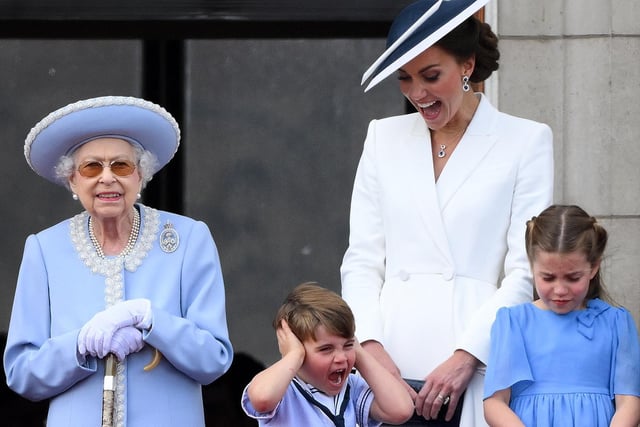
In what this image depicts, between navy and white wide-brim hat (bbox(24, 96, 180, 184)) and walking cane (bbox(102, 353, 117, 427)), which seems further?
navy and white wide-brim hat (bbox(24, 96, 180, 184))

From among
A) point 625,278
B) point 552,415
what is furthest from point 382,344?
point 625,278

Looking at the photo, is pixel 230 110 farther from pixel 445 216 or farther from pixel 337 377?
pixel 337 377

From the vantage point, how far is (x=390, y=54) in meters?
4.56

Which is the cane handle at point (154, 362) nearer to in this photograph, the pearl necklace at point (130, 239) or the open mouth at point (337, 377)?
the pearl necklace at point (130, 239)

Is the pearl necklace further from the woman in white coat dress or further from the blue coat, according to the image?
the woman in white coat dress

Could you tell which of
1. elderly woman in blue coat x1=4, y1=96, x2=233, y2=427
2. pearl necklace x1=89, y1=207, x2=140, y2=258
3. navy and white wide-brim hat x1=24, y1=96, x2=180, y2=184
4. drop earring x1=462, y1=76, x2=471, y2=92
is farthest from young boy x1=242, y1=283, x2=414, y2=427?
drop earring x1=462, y1=76, x2=471, y2=92

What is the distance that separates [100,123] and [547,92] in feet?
7.90

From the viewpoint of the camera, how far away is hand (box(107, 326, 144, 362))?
4246 millimetres

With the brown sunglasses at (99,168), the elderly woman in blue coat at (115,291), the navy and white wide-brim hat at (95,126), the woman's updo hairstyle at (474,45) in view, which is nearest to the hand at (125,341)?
the elderly woman in blue coat at (115,291)

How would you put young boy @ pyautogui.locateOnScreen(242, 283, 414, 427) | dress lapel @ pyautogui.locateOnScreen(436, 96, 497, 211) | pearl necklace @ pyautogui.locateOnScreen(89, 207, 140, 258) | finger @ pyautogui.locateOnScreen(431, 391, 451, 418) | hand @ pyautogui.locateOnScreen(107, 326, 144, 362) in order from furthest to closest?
dress lapel @ pyautogui.locateOnScreen(436, 96, 497, 211)
pearl necklace @ pyautogui.locateOnScreen(89, 207, 140, 258)
finger @ pyautogui.locateOnScreen(431, 391, 451, 418)
hand @ pyautogui.locateOnScreen(107, 326, 144, 362)
young boy @ pyautogui.locateOnScreen(242, 283, 414, 427)

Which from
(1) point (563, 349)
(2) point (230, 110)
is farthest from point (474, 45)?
(2) point (230, 110)

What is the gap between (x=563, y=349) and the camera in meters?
4.36

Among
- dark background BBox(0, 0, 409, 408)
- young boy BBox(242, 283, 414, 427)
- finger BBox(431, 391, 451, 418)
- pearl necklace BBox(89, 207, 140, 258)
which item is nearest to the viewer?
young boy BBox(242, 283, 414, 427)

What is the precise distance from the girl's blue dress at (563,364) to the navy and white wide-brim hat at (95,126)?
3.65 ft
